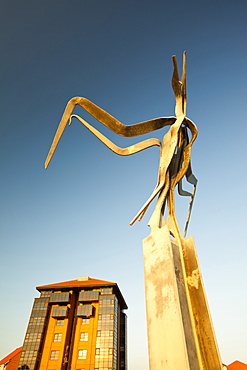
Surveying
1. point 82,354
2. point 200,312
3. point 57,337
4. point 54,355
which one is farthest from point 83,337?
point 200,312

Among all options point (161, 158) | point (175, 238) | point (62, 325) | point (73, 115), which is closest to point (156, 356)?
point (175, 238)

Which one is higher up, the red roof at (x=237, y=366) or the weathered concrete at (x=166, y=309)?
the red roof at (x=237, y=366)

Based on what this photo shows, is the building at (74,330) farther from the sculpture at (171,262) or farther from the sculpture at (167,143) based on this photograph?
the sculpture at (167,143)

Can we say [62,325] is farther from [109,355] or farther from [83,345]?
[109,355]

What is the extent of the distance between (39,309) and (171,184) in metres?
35.9

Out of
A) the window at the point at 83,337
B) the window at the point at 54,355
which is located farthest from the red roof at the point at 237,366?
the window at the point at 54,355

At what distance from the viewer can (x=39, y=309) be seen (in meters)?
34.8

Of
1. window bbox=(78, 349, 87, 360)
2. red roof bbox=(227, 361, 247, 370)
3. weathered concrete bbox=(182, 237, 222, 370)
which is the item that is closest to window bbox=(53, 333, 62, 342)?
window bbox=(78, 349, 87, 360)

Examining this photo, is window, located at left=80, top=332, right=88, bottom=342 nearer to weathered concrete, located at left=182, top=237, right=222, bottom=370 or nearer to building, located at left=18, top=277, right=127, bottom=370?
building, located at left=18, top=277, right=127, bottom=370

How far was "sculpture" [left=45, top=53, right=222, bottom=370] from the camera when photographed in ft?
13.6

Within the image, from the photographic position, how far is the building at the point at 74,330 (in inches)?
1201

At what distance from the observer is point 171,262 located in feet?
15.7

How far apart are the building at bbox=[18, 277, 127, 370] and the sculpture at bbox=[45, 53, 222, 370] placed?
31569 mm

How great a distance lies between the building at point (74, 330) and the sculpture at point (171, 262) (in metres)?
31.6
